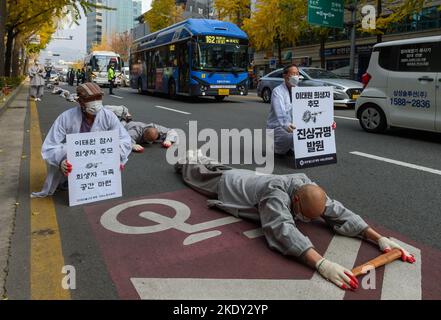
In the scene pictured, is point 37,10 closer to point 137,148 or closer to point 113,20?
point 137,148

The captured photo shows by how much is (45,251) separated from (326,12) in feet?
75.4

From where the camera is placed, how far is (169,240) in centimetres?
365

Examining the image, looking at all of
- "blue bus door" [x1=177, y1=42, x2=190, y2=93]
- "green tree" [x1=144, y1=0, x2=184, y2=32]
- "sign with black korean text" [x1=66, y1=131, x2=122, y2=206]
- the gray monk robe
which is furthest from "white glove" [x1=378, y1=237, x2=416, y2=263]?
"green tree" [x1=144, y1=0, x2=184, y2=32]

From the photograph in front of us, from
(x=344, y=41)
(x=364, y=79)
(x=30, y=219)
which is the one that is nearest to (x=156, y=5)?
(x=344, y=41)

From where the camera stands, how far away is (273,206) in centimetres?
349

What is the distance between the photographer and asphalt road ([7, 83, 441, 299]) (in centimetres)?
316

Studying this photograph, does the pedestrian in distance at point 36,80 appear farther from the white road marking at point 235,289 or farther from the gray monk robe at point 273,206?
the white road marking at point 235,289

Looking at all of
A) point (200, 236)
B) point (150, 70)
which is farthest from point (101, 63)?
point (200, 236)

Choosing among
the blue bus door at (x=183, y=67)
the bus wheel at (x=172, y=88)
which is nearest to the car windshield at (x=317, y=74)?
the blue bus door at (x=183, y=67)

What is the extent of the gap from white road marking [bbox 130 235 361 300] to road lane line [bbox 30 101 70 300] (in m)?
0.52

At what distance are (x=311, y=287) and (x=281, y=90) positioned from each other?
4301 millimetres

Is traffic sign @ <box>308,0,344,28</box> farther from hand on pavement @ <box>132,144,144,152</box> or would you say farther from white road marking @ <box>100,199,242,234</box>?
white road marking @ <box>100,199,242,234</box>

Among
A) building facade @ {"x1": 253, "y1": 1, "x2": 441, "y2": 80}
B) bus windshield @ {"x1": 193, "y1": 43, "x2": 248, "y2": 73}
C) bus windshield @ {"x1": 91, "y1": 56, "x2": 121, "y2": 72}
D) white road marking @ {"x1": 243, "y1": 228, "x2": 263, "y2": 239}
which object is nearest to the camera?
white road marking @ {"x1": 243, "y1": 228, "x2": 263, "y2": 239}

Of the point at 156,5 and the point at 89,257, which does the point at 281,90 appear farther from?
the point at 156,5
